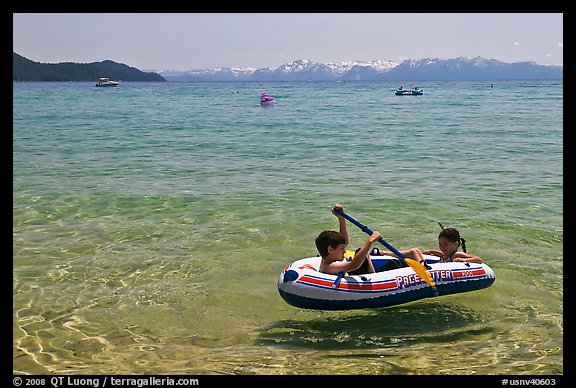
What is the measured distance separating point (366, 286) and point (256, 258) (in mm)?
2876

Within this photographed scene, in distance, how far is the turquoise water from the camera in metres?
5.77

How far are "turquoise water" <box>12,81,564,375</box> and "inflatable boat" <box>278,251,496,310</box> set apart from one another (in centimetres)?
27

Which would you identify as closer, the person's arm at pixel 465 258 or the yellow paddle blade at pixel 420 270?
the yellow paddle blade at pixel 420 270

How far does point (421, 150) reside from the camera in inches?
848

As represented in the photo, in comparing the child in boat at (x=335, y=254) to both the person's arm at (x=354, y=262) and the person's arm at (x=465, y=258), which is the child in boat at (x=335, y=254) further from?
the person's arm at (x=465, y=258)

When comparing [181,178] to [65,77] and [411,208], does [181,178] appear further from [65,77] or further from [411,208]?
[65,77]

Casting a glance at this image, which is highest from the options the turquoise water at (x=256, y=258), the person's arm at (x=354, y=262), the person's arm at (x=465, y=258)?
the person's arm at (x=354, y=262)

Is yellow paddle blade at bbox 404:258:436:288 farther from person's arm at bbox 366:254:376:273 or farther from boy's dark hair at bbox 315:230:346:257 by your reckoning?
→ boy's dark hair at bbox 315:230:346:257

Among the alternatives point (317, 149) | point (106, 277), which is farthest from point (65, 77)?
point (106, 277)

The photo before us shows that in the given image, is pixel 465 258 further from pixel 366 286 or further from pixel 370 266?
pixel 366 286

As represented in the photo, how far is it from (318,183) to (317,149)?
766cm

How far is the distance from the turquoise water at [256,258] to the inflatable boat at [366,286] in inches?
10.4

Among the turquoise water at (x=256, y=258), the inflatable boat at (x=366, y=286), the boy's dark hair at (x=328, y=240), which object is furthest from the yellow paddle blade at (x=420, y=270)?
the boy's dark hair at (x=328, y=240)

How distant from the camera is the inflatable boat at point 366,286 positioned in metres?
6.34
